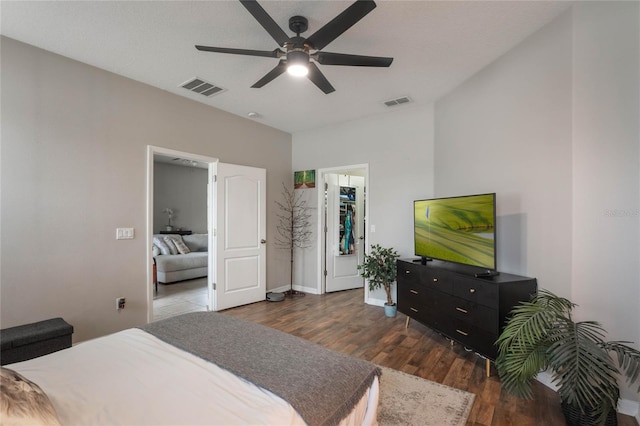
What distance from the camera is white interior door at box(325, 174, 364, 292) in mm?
5129

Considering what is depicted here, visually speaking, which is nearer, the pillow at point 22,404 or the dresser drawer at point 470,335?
the pillow at point 22,404

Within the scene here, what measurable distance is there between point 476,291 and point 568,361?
0.87 meters

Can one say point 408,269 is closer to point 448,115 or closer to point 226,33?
point 448,115

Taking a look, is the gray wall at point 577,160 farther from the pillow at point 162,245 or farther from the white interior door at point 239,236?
the pillow at point 162,245

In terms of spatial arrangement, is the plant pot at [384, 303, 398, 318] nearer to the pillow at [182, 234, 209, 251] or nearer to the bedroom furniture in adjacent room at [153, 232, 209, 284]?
the bedroom furniture in adjacent room at [153, 232, 209, 284]

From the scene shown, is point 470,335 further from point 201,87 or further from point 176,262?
point 176,262

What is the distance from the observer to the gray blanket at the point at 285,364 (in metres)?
1.19

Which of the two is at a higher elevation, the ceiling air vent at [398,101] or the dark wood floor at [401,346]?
the ceiling air vent at [398,101]

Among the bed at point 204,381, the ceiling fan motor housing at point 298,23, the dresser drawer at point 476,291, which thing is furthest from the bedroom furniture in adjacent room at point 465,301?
the ceiling fan motor housing at point 298,23

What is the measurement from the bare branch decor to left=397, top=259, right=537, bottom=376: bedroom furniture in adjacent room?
7.15ft

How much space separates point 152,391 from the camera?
3.78ft

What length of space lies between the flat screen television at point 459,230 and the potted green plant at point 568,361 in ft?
2.27

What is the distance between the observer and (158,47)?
2662 millimetres

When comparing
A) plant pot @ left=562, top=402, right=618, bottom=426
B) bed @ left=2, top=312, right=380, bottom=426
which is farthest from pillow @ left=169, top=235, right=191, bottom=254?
plant pot @ left=562, top=402, right=618, bottom=426
